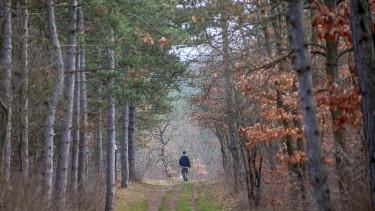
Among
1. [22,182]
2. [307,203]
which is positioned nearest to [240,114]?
[307,203]

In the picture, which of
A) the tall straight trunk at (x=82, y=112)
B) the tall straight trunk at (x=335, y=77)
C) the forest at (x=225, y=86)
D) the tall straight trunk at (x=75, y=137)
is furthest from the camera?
the tall straight trunk at (x=82, y=112)

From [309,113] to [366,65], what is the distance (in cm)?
79

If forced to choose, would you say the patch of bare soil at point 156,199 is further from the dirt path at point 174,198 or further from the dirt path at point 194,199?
the dirt path at point 194,199

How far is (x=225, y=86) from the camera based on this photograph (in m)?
17.1

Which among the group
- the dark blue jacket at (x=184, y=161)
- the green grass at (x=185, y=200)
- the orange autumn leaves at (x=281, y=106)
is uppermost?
the orange autumn leaves at (x=281, y=106)

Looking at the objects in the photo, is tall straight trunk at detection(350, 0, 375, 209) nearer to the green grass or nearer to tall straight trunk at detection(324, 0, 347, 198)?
tall straight trunk at detection(324, 0, 347, 198)

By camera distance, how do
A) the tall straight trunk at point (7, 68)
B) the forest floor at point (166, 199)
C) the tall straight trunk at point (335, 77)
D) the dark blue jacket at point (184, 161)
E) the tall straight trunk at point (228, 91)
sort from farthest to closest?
the dark blue jacket at point (184, 161), the forest floor at point (166, 199), the tall straight trunk at point (7, 68), the tall straight trunk at point (228, 91), the tall straight trunk at point (335, 77)

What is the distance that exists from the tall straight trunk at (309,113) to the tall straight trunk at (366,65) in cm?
50

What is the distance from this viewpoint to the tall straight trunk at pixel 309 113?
5406mm

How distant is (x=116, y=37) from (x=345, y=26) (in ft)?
37.0

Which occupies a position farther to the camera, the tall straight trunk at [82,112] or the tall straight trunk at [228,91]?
the tall straight trunk at [82,112]

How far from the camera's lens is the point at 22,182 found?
428 inches

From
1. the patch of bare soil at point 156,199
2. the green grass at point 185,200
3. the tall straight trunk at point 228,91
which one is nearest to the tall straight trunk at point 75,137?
the patch of bare soil at point 156,199

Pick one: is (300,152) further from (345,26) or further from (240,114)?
(345,26)
